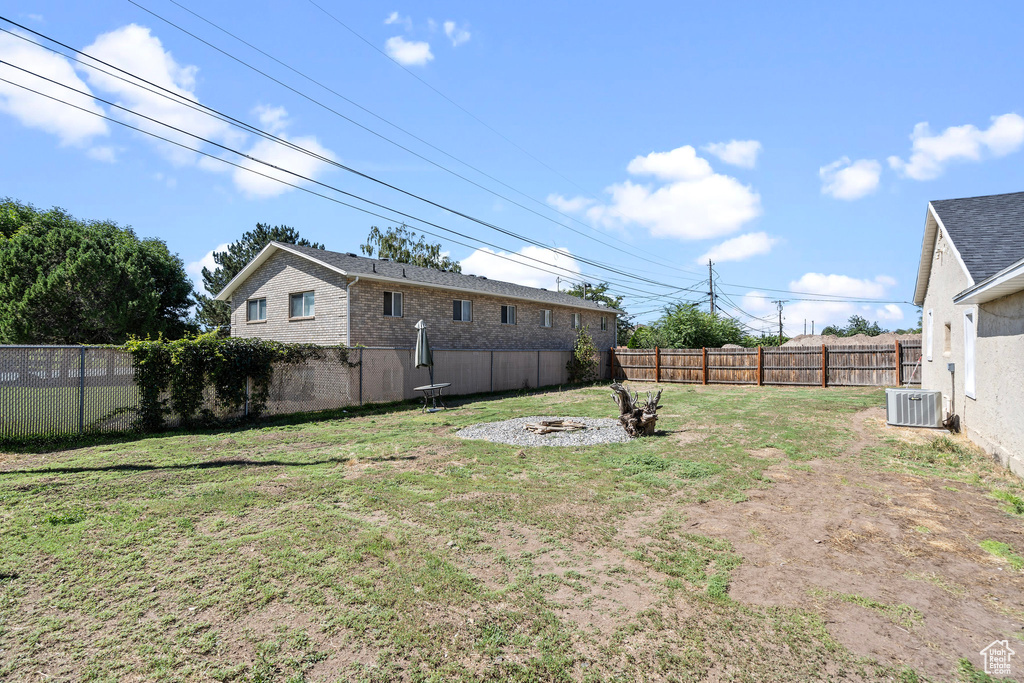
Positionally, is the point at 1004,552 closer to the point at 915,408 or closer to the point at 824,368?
the point at 915,408

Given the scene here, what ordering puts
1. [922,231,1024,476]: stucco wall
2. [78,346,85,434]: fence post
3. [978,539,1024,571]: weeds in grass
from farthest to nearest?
[78,346,85,434]: fence post → [922,231,1024,476]: stucco wall → [978,539,1024,571]: weeds in grass

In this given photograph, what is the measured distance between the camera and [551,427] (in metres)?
10.6

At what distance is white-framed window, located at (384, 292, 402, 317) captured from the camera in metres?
18.8

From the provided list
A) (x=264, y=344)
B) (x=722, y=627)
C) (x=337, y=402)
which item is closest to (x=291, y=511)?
(x=722, y=627)

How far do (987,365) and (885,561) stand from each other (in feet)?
20.9

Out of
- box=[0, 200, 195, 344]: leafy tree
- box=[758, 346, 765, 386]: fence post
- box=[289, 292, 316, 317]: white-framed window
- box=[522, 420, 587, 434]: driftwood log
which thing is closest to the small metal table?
box=[522, 420, 587, 434]: driftwood log

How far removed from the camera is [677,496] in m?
6.14

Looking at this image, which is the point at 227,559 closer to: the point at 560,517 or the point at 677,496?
the point at 560,517

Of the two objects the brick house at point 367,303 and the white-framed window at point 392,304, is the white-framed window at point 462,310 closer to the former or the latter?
the brick house at point 367,303

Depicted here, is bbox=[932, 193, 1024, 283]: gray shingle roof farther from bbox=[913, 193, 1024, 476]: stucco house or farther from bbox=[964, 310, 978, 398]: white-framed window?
bbox=[964, 310, 978, 398]: white-framed window

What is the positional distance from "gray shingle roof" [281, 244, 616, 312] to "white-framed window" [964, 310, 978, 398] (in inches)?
614

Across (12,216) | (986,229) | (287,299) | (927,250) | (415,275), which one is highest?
(12,216)

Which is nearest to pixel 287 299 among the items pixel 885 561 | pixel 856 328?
pixel 885 561

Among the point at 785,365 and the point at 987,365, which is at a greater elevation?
the point at 987,365
